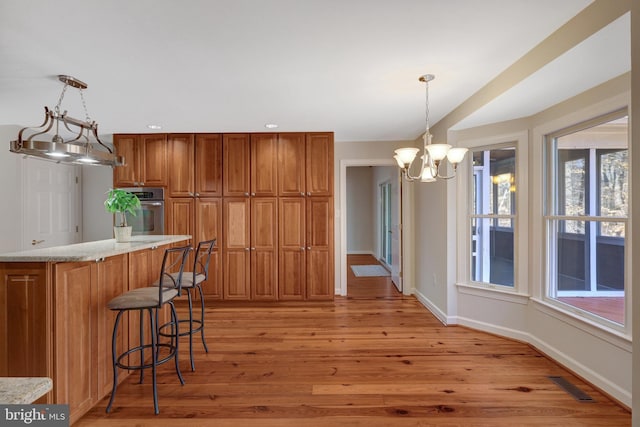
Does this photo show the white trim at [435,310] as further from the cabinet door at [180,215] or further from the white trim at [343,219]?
the cabinet door at [180,215]

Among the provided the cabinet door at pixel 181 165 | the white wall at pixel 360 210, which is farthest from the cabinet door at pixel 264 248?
the white wall at pixel 360 210

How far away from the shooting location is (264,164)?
14.3ft

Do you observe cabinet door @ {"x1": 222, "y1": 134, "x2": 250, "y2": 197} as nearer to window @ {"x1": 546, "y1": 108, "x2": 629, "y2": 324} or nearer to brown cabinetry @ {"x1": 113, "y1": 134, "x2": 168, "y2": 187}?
brown cabinetry @ {"x1": 113, "y1": 134, "x2": 168, "y2": 187}

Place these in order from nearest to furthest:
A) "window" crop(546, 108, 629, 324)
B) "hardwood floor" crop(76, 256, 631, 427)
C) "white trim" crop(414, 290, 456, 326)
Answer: "hardwood floor" crop(76, 256, 631, 427)
"window" crop(546, 108, 629, 324)
"white trim" crop(414, 290, 456, 326)

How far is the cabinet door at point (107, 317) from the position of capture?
2.17 meters

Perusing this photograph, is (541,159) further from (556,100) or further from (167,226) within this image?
(167,226)

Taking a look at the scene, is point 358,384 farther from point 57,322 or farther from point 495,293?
point 57,322

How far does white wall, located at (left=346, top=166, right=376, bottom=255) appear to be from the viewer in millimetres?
9133

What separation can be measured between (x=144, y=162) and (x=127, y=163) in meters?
0.23

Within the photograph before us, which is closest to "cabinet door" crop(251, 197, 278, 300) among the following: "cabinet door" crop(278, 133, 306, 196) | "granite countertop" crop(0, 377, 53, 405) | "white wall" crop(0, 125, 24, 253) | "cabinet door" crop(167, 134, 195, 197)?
"cabinet door" crop(278, 133, 306, 196)

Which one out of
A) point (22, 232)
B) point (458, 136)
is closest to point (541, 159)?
point (458, 136)

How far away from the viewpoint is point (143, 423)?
2.00 m

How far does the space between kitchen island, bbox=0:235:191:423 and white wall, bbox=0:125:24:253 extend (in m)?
2.72

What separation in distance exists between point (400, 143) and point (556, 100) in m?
→ 2.34
